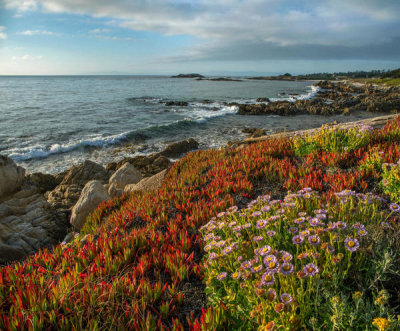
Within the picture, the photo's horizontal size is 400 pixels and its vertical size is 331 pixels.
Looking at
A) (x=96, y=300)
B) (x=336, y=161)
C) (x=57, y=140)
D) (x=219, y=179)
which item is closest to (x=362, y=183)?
(x=336, y=161)

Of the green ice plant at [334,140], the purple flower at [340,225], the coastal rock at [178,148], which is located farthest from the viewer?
the coastal rock at [178,148]

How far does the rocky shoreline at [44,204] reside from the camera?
21.3 feet

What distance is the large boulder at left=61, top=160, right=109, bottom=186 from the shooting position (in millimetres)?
12109

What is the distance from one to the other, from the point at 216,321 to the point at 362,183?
4.07 m

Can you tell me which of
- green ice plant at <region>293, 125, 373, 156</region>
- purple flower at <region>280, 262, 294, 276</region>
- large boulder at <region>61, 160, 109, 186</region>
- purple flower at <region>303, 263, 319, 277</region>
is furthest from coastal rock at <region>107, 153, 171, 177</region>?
purple flower at <region>303, 263, 319, 277</region>

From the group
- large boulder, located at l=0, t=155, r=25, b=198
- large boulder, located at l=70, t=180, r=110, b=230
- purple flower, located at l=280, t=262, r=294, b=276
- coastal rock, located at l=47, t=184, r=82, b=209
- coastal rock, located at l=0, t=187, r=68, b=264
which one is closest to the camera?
purple flower, located at l=280, t=262, r=294, b=276

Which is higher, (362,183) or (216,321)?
(362,183)

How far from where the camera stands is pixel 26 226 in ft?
23.5

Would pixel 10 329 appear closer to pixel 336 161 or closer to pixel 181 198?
pixel 181 198

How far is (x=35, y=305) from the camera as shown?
95.8 inches

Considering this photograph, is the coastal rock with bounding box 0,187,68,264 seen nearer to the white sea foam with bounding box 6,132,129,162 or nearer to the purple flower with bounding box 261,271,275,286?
the purple flower with bounding box 261,271,275,286

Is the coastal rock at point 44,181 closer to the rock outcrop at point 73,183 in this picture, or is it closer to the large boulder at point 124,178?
the rock outcrop at point 73,183

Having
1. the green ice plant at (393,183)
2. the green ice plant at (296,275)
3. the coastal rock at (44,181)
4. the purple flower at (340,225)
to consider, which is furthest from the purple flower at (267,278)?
the coastal rock at (44,181)

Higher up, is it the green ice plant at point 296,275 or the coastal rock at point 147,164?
the green ice plant at point 296,275
